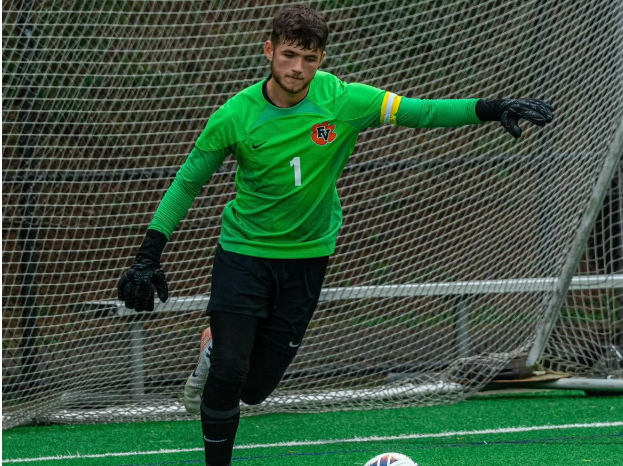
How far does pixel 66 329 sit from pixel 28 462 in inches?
49.8

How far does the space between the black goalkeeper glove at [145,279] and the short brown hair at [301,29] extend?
80cm

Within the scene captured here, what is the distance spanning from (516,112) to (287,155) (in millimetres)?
793

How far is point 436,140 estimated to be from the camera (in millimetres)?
5703

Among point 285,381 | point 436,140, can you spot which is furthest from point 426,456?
point 436,140

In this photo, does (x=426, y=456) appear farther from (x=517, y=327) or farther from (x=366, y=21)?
(x=366, y=21)

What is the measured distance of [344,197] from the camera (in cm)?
539

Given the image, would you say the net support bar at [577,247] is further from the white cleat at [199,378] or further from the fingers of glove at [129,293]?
the fingers of glove at [129,293]

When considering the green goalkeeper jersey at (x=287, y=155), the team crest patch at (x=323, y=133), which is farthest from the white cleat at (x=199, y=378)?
the team crest patch at (x=323, y=133)

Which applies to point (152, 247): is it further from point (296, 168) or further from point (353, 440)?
point (353, 440)

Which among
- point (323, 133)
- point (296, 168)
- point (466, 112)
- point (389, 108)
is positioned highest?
point (466, 112)

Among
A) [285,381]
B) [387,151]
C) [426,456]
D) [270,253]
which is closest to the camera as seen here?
[270,253]

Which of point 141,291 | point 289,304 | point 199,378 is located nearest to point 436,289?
point 199,378

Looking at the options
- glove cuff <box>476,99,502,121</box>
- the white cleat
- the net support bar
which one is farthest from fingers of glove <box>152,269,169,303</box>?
the net support bar

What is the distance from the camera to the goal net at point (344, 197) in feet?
16.6
